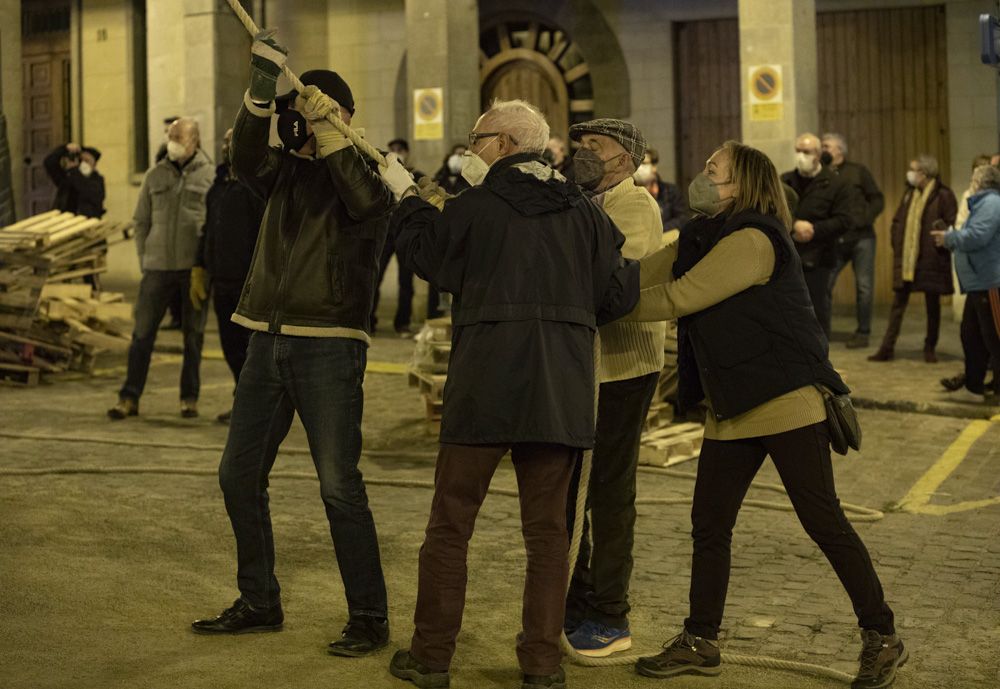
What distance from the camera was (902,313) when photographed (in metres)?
13.7

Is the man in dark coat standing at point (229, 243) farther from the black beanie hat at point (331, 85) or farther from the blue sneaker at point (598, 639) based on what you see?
the blue sneaker at point (598, 639)

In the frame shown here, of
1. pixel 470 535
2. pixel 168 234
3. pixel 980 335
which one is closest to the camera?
pixel 470 535

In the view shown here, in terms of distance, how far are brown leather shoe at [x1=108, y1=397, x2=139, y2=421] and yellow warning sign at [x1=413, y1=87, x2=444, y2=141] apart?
7322 mm

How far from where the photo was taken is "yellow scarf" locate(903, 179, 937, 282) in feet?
44.7

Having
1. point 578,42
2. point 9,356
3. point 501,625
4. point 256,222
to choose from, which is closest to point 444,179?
point 578,42

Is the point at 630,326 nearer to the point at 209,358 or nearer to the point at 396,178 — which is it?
the point at 396,178

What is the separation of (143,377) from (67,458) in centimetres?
169

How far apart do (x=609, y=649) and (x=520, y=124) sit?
192cm

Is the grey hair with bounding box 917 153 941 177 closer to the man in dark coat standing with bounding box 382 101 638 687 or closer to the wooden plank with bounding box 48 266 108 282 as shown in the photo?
the wooden plank with bounding box 48 266 108 282

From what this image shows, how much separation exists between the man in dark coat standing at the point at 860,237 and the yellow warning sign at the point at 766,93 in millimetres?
812

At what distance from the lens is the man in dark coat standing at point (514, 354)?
5.09 metres

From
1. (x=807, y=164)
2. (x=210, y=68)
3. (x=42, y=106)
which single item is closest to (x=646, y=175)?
(x=807, y=164)

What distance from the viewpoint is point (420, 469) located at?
9539 mm

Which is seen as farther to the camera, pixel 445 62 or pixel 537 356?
pixel 445 62
